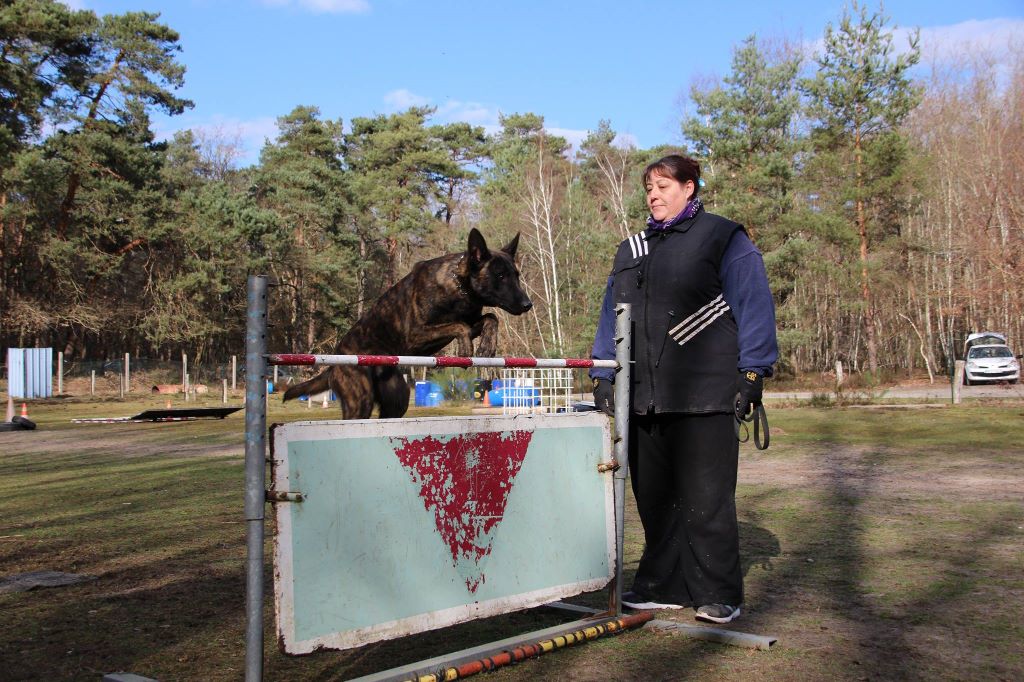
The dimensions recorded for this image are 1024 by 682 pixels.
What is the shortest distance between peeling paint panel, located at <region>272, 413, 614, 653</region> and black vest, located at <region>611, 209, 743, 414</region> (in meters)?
0.35

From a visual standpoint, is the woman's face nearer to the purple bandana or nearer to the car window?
the purple bandana

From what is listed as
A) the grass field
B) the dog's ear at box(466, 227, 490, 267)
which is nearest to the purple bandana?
the dog's ear at box(466, 227, 490, 267)

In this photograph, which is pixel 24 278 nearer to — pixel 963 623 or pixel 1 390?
pixel 1 390

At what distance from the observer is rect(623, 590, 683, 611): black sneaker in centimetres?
441

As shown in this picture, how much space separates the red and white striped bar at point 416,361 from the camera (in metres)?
2.99

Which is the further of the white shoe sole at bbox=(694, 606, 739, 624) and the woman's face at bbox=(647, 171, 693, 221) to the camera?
the woman's face at bbox=(647, 171, 693, 221)

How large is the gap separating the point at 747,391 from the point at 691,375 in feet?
0.92

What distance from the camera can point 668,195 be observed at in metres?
4.43

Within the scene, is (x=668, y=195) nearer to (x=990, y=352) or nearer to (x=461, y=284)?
(x=461, y=284)

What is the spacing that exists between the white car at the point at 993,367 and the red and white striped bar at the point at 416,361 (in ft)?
120

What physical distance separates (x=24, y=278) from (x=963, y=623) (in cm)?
4516

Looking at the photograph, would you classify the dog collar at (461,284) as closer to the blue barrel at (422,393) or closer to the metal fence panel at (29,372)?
the blue barrel at (422,393)

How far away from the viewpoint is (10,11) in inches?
1286

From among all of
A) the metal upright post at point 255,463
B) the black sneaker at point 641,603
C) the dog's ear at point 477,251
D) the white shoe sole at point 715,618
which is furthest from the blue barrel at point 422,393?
the metal upright post at point 255,463
